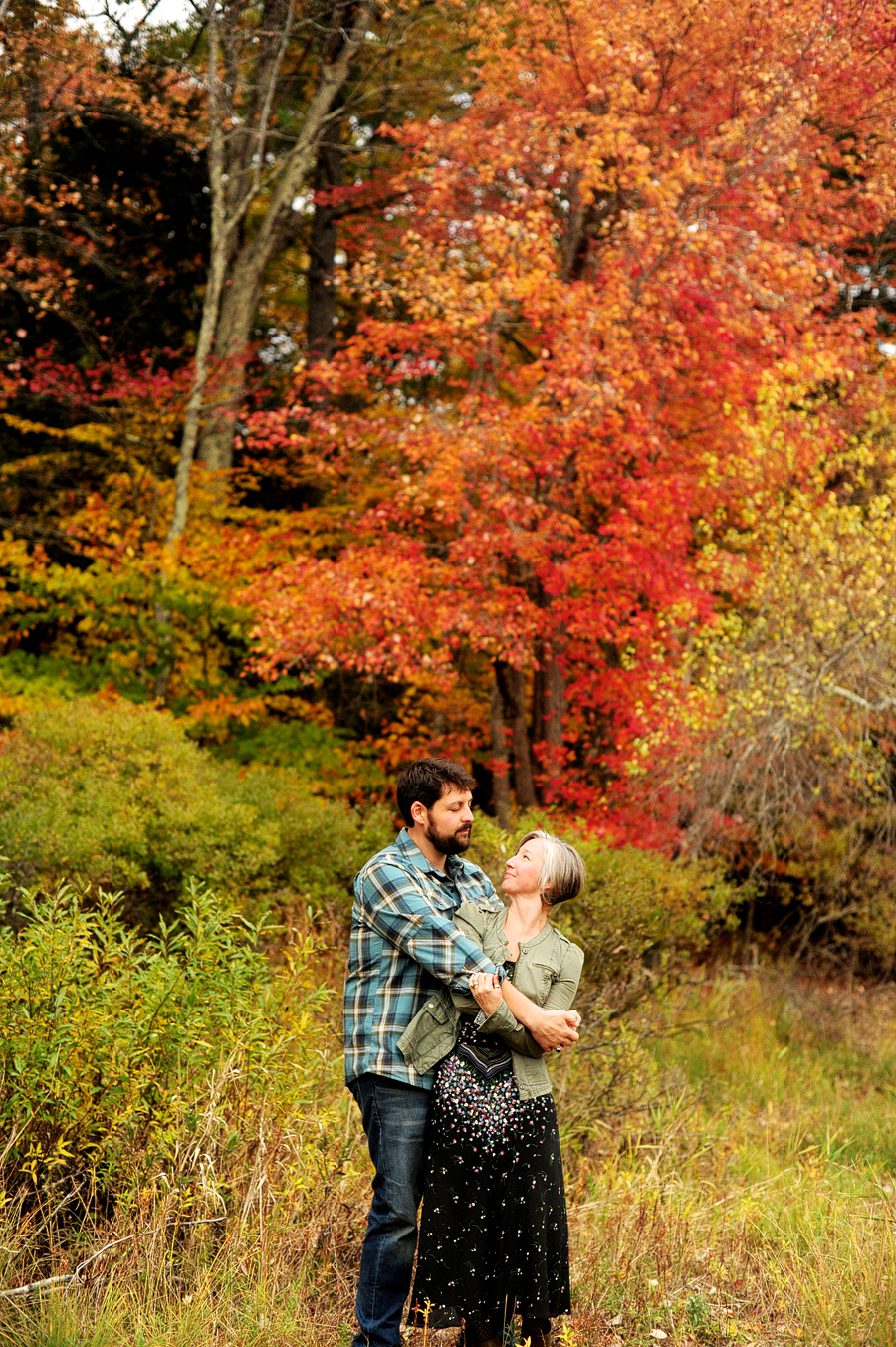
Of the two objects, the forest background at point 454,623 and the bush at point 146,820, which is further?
the bush at point 146,820

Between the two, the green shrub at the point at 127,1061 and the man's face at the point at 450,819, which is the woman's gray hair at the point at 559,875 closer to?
the man's face at the point at 450,819

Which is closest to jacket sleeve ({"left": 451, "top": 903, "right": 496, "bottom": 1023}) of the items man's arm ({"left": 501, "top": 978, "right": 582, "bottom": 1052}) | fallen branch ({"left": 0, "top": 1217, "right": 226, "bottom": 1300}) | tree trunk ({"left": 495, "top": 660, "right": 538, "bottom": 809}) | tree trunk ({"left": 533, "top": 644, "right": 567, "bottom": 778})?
man's arm ({"left": 501, "top": 978, "right": 582, "bottom": 1052})

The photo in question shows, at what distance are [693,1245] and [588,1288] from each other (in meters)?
0.56

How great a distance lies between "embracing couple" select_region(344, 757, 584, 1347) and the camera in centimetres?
325

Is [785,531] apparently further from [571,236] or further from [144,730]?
[144,730]

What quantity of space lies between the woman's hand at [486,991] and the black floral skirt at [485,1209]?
0.28 metres

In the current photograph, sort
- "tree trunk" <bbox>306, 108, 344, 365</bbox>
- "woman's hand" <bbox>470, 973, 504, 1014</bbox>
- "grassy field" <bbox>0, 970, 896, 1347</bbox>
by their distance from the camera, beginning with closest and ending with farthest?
"woman's hand" <bbox>470, 973, 504, 1014</bbox> < "grassy field" <bbox>0, 970, 896, 1347</bbox> < "tree trunk" <bbox>306, 108, 344, 365</bbox>

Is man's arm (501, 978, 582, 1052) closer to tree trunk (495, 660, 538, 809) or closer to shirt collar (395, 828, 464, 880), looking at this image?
shirt collar (395, 828, 464, 880)

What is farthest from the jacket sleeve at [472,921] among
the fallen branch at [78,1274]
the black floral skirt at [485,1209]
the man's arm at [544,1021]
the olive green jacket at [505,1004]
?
the fallen branch at [78,1274]

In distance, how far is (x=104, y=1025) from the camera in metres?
3.83

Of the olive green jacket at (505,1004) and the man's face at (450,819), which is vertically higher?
the man's face at (450,819)

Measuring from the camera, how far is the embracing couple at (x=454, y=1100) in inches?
128

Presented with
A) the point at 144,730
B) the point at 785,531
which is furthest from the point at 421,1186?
the point at 785,531

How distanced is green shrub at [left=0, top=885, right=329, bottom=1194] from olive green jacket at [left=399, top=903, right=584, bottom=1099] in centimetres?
85
